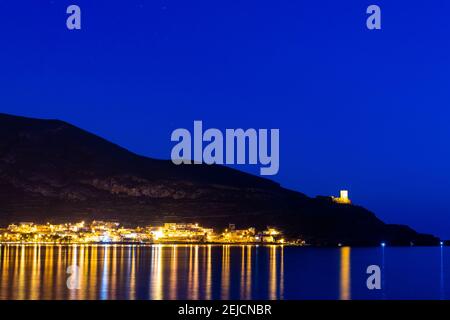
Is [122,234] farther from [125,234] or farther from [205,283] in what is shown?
[205,283]

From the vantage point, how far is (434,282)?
7012cm

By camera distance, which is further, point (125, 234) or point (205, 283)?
point (125, 234)

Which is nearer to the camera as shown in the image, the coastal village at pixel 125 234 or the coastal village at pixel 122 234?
the coastal village at pixel 122 234

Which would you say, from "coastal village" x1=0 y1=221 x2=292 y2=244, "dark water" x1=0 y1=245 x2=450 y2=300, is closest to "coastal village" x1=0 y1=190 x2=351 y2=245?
"coastal village" x1=0 y1=221 x2=292 y2=244

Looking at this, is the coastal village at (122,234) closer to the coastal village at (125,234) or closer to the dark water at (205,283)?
the coastal village at (125,234)

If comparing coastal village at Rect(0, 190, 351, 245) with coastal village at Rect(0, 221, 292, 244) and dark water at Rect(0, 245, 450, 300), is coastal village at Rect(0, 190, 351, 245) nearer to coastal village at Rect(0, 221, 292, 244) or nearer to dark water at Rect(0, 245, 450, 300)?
coastal village at Rect(0, 221, 292, 244)

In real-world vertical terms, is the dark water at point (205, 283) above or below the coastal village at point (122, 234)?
below

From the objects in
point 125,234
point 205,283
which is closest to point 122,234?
point 125,234

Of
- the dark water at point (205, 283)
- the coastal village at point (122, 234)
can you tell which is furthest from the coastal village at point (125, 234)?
the dark water at point (205, 283)

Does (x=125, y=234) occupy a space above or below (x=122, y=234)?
above

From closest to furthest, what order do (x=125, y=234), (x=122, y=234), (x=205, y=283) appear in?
(x=205, y=283) → (x=122, y=234) → (x=125, y=234)

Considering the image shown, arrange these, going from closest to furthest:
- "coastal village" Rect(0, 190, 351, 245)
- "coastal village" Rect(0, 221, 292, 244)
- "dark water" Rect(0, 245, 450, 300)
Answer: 1. "dark water" Rect(0, 245, 450, 300)
2. "coastal village" Rect(0, 221, 292, 244)
3. "coastal village" Rect(0, 190, 351, 245)

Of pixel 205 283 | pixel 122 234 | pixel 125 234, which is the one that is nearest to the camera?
pixel 205 283
